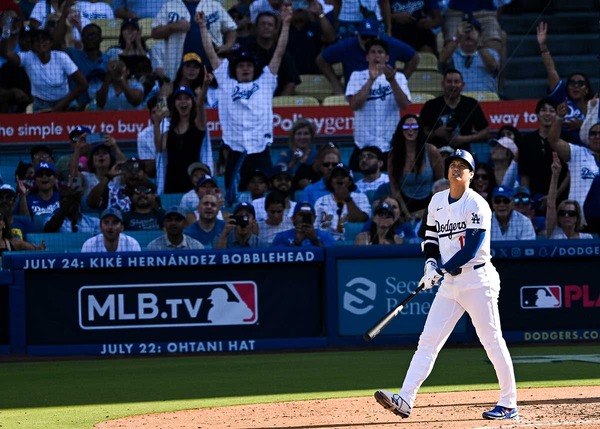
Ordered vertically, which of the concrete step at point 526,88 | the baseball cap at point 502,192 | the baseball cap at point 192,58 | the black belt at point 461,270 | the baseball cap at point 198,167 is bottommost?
the black belt at point 461,270

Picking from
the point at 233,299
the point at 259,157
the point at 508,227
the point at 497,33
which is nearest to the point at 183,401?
the point at 233,299

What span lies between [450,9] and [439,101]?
289cm

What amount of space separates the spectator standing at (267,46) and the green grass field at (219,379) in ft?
14.7

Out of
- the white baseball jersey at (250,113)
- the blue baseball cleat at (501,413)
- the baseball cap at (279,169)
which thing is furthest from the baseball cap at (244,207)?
the blue baseball cleat at (501,413)

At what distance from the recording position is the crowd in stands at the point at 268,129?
37.7 feet

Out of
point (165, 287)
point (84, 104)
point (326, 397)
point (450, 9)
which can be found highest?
point (450, 9)

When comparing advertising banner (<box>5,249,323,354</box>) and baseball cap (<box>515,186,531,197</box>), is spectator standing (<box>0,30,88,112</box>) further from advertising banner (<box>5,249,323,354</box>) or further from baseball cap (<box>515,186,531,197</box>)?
baseball cap (<box>515,186,531,197</box>)

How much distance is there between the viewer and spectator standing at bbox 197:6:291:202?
13.0 metres

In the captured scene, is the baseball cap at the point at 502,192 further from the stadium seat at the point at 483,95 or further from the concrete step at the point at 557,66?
the concrete step at the point at 557,66

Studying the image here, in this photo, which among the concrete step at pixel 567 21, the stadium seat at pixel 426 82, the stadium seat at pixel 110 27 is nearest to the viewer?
the stadium seat at pixel 426 82

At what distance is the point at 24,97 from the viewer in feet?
46.6

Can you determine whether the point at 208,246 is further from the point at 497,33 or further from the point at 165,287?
the point at 497,33

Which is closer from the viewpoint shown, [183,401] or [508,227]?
[183,401]

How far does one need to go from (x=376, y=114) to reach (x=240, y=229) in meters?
2.85
